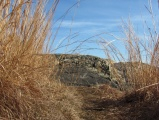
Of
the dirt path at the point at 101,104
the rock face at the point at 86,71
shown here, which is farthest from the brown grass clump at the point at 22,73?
the rock face at the point at 86,71

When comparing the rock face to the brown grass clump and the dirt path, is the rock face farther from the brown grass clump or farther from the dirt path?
the brown grass clump

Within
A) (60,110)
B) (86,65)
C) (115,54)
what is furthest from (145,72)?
(86,65)

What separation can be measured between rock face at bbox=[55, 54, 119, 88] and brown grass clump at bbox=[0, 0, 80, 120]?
1.80 m

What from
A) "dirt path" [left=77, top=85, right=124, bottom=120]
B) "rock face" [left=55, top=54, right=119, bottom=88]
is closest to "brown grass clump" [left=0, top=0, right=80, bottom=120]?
"dirt path" [left=77, top=85, right=124, bottom=120]

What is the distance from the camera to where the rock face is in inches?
184

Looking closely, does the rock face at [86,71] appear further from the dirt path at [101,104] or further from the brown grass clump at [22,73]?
the brown grass clump at [22,73]

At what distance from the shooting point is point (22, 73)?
2404 mm

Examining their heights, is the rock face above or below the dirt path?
above

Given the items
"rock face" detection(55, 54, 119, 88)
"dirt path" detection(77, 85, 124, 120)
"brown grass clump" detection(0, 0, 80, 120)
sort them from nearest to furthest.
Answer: "brown grass clump" detection(0, 0, 80, 120)
"dirt path" detection(77, 85, 124, 120)
"rock face" detection(55, 54, 119, 88)

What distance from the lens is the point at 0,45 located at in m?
2.34

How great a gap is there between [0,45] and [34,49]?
0.58 m

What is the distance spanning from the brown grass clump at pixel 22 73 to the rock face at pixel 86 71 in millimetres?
1796

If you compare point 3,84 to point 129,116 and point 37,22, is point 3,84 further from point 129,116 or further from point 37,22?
point 129,116

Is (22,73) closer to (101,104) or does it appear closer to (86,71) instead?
(101,104)
